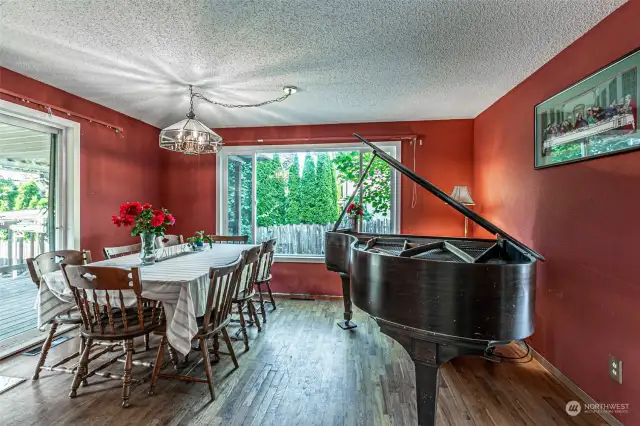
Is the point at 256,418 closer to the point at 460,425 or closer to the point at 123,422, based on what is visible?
the point at 123,422

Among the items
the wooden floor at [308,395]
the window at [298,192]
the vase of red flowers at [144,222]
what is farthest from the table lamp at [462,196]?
the vase of red flowers at [144,222]

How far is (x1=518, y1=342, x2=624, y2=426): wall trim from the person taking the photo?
5.83ft

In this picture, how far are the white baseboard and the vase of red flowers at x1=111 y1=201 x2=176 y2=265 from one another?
127 inches

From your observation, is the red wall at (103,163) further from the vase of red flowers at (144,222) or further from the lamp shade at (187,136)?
the vase of red flowers at (144,222)

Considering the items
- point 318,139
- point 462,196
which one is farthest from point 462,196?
point 318,139

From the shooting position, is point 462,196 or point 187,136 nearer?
point 187,136

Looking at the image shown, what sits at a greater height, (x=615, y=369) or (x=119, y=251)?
(x=119, y=251)

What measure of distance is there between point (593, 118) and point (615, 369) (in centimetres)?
151

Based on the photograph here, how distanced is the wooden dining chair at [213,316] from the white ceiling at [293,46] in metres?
1.58

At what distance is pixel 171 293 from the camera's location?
1.88 metres

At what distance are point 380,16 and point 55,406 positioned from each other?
123 inches

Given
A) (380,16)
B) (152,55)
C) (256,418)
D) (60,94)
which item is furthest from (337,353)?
(60,94)

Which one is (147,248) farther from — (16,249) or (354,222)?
(354,222)

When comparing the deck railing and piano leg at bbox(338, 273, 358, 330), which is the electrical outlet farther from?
the deck railing
